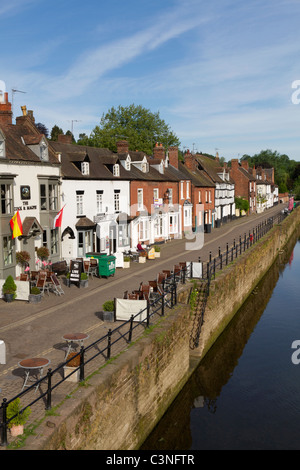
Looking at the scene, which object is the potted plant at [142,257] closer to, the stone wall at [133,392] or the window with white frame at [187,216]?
the stone wall at [133,392]

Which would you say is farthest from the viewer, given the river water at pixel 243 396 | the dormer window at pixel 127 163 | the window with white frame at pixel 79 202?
the dormer window at pixel 127 163

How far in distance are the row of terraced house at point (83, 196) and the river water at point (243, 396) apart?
36.3 feet

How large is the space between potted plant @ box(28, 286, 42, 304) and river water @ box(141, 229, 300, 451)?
23.8 ft

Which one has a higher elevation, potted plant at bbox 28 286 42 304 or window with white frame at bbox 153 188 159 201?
window with white frame at bbox 153 188 159 201

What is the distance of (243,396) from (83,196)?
691 inches

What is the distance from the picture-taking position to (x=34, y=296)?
1777 centimetres

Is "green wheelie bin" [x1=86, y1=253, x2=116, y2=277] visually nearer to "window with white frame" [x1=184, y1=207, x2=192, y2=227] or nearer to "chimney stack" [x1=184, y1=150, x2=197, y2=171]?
"window with white frame" [x1=184, y1=207, x2=192, y2=227]

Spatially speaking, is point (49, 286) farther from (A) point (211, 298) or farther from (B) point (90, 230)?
(B) point (90, 230)

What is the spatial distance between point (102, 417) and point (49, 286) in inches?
441

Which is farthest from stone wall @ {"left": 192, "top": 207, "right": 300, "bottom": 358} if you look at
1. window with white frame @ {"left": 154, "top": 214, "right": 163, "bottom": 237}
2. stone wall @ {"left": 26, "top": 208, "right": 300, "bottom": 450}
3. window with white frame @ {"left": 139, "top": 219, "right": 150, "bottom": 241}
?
window with white frame @ {"left": 154, "top": 214, "right": 163, "bottom": 237}

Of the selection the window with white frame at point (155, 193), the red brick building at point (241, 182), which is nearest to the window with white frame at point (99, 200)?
the window with white frame at point (155, 193)

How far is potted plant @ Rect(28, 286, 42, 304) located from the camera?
17.8 m

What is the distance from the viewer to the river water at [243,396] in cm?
1235

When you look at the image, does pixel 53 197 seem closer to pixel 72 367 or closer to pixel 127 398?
pixel 72 367
